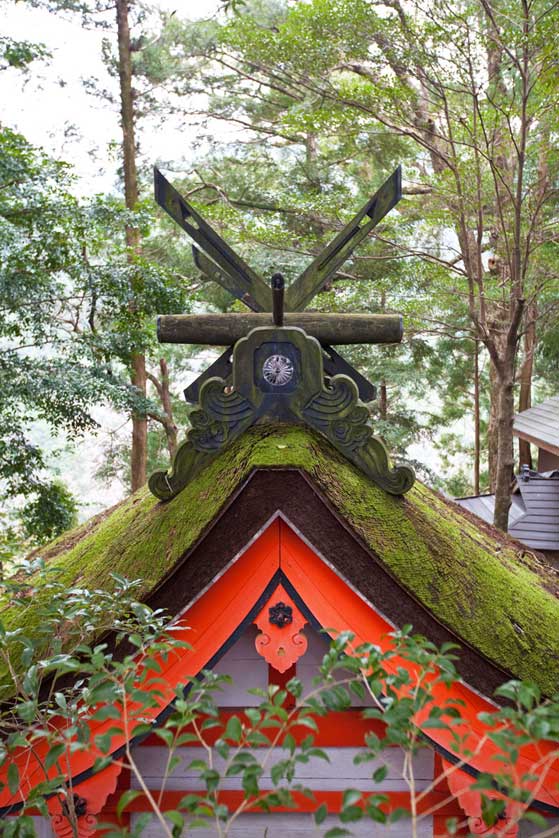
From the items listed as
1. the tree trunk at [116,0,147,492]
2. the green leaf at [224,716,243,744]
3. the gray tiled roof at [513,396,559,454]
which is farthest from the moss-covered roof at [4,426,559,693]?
the tree trunk at [116,0,147,492]

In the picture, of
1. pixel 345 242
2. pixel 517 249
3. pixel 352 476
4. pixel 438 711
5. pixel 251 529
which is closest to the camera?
pixel 438 711

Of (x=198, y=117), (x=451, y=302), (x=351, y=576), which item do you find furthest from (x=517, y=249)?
(x=198, y=117)

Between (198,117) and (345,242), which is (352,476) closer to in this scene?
(345,242)

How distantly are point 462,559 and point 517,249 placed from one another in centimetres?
442

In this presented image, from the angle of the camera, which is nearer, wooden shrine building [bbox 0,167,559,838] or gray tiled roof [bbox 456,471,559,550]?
wooden shrine building [bbox 0,167,559,838]

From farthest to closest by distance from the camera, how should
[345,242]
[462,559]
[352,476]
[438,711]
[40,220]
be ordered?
[40,220], [345,242], [462,559], [352,476], [438,711]

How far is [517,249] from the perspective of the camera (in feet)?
19.8

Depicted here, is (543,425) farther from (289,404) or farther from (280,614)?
(280,614)

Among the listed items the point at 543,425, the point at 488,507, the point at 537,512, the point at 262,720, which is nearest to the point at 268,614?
the point at 262,720

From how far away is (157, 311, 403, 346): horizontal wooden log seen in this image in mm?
2363

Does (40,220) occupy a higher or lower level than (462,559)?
higher

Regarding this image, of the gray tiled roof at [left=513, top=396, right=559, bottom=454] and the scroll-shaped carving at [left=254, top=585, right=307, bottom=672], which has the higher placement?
the scroll-shaped carving at [left=254, top=585, right=307, bottom=672]

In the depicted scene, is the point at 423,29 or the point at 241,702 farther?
the point at 423,29

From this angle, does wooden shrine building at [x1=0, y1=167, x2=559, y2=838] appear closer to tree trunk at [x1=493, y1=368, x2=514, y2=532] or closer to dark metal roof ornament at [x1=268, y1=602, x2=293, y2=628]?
dark metal roof ornament at [x1=268, y1=602, x2=293, y2=628]
